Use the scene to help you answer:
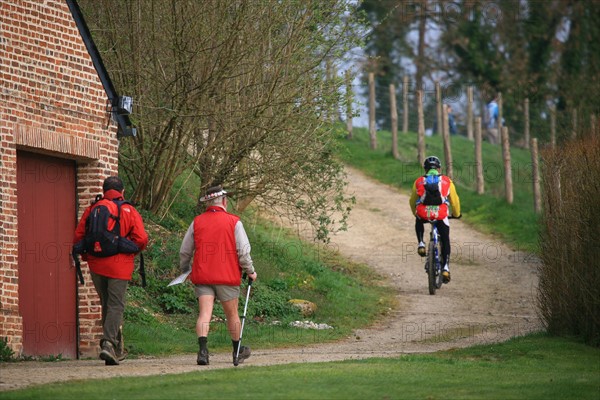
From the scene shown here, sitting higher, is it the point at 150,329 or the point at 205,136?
the point at 205,136

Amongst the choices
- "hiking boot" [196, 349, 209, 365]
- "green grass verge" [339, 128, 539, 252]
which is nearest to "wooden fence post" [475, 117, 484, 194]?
"green grass verge" [339, 128, 539, 252]

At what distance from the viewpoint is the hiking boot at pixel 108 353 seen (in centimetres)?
1355

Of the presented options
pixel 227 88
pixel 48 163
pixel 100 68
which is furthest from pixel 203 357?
pixel 227 88

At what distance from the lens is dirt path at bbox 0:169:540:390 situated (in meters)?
13.7

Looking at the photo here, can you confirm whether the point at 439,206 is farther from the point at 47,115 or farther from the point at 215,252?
the point at 215,252

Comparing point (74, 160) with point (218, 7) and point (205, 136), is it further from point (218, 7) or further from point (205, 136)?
point (205, 136)

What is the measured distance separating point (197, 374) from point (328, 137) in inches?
417

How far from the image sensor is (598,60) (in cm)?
4491

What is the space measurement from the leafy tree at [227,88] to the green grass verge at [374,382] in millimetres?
7181

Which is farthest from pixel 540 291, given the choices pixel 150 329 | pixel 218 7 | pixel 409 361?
pixel 218 7

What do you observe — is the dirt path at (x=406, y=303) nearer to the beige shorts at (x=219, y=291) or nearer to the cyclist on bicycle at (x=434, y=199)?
the beige shorts at (x=219, y=291)

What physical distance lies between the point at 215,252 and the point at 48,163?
3.23m

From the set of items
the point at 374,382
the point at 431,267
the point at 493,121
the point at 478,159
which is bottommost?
the point at 374,382

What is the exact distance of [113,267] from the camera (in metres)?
13.8
